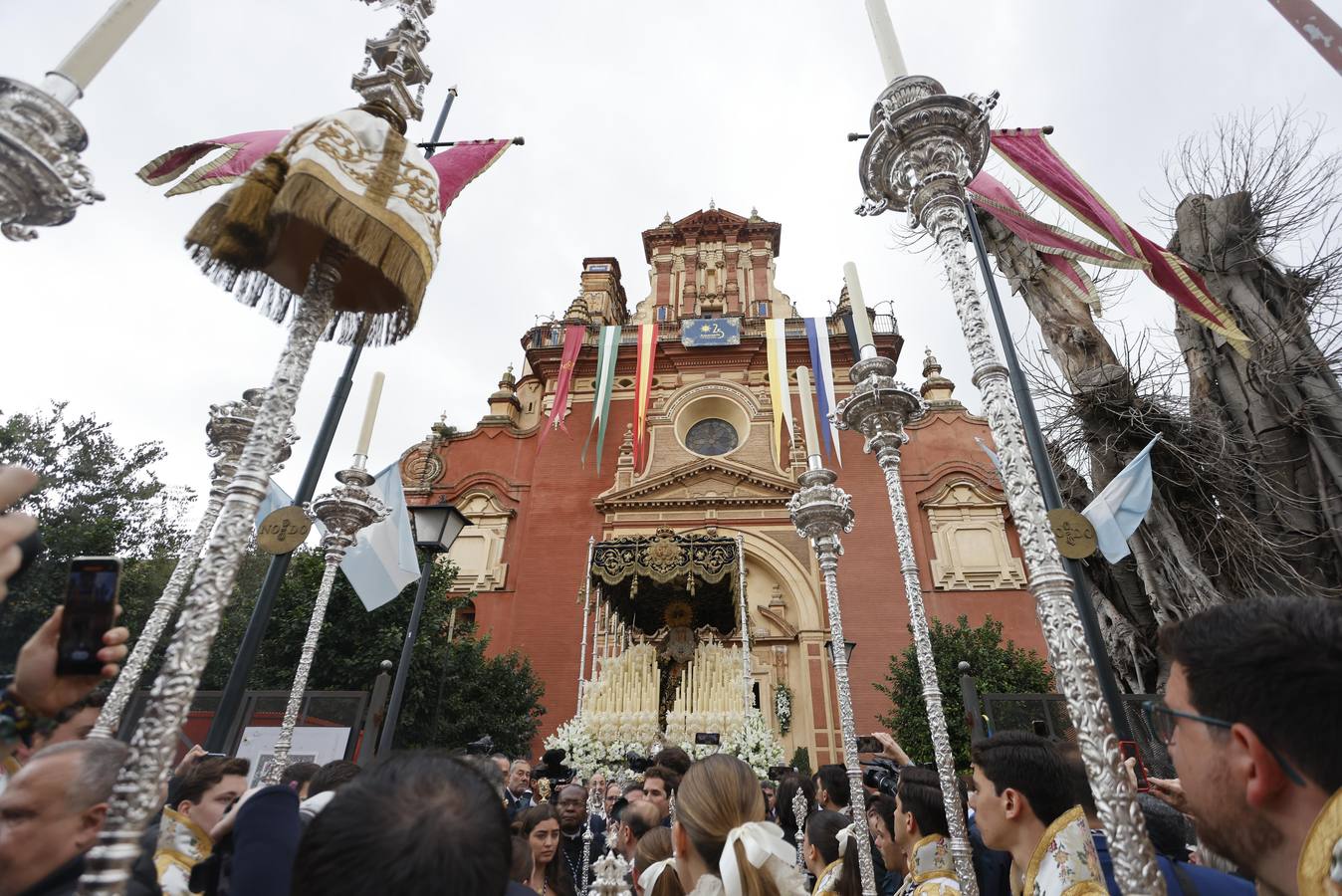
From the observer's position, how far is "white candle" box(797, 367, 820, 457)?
5.18 meters

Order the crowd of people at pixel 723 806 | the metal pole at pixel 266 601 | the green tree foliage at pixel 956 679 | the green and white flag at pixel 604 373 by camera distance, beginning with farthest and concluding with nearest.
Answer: the green and white flag at pixel 604 373 < the green tree foliage at pixel 956 679 < the metal pole at pixel 266 601 < the crowd of people at pixel 723 806

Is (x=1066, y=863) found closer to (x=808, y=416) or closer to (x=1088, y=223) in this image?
(x=808, y=416)

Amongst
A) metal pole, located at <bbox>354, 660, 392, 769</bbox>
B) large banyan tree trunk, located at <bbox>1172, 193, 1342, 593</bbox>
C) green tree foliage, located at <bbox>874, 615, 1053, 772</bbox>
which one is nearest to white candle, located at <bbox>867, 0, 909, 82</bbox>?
large banyan tree trunk, located at <bbox>1172, 193, 1342, 593</bbox>

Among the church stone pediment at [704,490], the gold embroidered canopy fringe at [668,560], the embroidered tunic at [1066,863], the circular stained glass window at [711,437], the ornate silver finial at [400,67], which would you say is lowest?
the embroidered tunic at [1066,863]

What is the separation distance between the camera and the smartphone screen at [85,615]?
166 cm

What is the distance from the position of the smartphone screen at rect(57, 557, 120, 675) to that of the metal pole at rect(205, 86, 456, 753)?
8.27 ft

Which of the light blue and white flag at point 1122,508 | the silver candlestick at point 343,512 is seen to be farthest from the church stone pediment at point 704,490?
the silver candlestick at point 343,512

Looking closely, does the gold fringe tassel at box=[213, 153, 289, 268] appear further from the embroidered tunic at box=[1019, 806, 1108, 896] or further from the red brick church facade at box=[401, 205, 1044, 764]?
the red brick church facade at box=[401, 205, 1044, 764]

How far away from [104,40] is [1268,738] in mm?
3710

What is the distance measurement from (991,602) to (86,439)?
26317mm

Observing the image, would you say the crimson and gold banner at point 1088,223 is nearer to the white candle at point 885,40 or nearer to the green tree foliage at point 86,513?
the white candle at point 885,40

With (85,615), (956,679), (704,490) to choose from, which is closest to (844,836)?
(85,615)

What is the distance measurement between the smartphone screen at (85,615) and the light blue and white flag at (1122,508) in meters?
6.90

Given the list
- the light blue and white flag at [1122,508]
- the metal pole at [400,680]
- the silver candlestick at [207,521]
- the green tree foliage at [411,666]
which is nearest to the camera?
the silver candlestick at [207,521]
